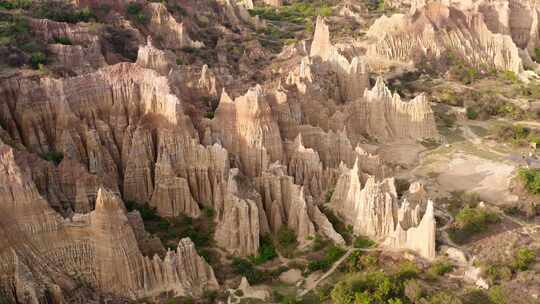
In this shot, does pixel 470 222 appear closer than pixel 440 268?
No

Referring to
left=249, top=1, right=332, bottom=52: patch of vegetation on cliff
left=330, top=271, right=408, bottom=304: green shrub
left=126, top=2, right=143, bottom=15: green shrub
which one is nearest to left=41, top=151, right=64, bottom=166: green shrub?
left=330, top=271, right=408, bottom=304: green shrub

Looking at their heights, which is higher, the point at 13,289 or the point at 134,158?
the point at 134,158

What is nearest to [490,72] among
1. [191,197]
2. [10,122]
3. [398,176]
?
[398,176]

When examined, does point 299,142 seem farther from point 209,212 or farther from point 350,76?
point 350,76

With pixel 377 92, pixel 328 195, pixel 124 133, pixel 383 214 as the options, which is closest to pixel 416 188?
pixel 383 214

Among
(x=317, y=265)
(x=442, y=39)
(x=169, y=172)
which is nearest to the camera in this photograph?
(x=317, y=265)

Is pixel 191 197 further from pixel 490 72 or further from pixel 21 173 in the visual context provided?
pixel 490 72

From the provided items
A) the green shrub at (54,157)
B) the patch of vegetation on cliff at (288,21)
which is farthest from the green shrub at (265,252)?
the patch of vegetation on cliff at (288,21)
